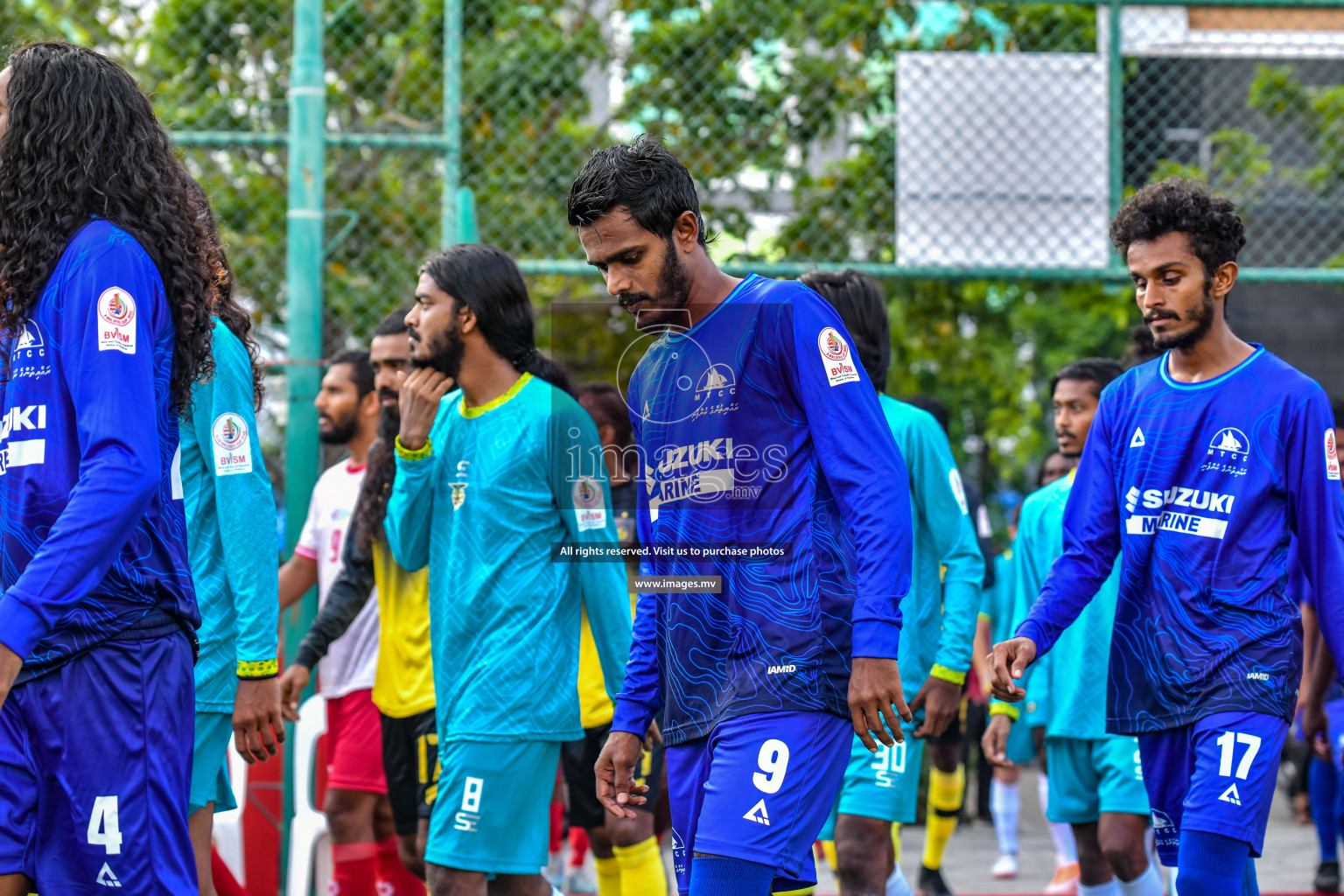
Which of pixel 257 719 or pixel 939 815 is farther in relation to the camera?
pixel 939 815

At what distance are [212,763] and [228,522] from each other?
703mm

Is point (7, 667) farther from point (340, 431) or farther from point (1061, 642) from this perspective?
point (1061, 642)

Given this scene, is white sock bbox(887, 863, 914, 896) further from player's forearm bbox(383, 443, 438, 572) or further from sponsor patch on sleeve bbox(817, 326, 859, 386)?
sponsor patch on sleeve bbox(817, 326, 859, 386)

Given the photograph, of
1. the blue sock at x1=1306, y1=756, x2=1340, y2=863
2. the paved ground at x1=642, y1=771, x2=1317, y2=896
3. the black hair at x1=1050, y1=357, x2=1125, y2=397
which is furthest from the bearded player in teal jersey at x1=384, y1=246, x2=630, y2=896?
the blue sock at x1=1306, y1=756, x2=1340, y2=863

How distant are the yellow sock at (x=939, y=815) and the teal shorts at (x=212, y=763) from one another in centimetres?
433

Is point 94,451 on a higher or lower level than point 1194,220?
lower

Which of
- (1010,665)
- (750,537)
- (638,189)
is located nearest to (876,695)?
(750,537)

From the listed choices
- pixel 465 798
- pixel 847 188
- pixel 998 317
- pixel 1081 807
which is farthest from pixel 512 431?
pixel 998 317

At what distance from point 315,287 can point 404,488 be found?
195 cm

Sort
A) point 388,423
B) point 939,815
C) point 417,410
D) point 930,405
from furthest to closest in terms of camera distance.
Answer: point 939,815 < point 930,405 < point 388,423 < point 417,410

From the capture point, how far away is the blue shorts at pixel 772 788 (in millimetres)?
3068

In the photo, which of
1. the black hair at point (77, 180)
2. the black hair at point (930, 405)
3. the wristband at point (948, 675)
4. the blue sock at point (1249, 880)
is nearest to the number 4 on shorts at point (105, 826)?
the black hair at point (77, 180)

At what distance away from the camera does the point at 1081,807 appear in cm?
557

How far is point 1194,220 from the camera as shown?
4242 millimetres
